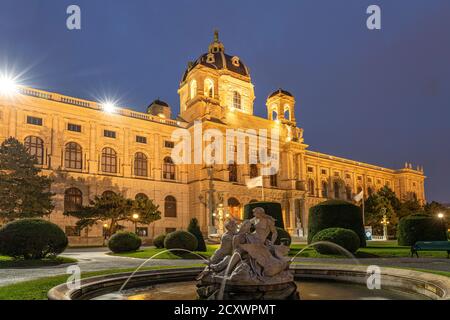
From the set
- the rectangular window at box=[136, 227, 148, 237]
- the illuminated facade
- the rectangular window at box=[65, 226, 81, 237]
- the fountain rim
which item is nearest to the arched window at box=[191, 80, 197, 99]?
the illuminated facade

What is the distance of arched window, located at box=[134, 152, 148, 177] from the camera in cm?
4691

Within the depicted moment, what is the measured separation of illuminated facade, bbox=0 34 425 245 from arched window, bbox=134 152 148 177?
127 millimetres

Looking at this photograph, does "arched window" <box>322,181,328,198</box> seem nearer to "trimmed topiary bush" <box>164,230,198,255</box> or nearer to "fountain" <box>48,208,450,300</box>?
"trimmed topiary bush" <box>164,230,198,255</box>

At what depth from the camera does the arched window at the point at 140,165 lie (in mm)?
46906

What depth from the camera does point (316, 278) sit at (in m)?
11.6

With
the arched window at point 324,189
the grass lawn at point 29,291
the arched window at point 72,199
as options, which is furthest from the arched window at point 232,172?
the grass lawn at point 29,291

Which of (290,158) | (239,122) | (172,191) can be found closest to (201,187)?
(172,191)

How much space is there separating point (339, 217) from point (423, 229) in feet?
18.8

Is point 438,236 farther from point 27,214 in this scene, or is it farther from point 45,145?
point 45,145

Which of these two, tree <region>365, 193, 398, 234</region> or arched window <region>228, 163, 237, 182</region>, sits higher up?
arched window <region>228, 163, 237, 182</region>

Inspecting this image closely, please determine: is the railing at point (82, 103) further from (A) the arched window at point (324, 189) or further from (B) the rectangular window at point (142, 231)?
(A) the arched window at point (324, 189)

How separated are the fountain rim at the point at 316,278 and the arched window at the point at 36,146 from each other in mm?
32870

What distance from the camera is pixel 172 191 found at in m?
48.5
